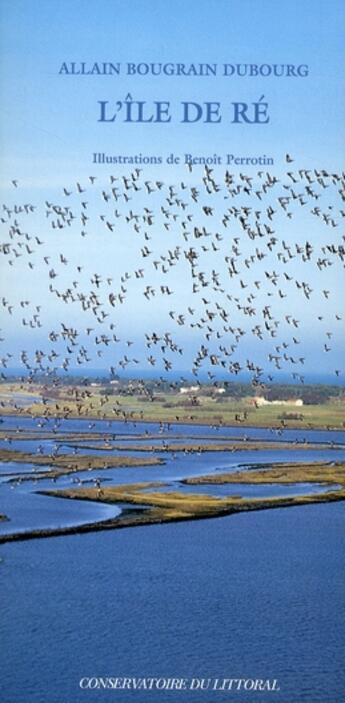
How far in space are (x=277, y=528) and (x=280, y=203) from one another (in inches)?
459

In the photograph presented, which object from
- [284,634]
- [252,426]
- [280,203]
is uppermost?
[280,203]

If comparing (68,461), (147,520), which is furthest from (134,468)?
(147,520)

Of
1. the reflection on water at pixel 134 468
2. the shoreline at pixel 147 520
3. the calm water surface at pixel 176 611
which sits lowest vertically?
the calm water surface at pixel 176 611

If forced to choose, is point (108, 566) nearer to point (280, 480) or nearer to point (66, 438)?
point (280, 480)

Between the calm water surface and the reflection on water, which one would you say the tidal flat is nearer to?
the reflection on water

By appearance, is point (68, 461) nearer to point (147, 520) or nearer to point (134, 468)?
point (134, 468)

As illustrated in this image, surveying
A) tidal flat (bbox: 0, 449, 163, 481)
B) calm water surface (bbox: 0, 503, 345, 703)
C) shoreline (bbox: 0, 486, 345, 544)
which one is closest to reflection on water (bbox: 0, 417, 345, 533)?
tidal flat (bbox: 0, 449, 163, 481)

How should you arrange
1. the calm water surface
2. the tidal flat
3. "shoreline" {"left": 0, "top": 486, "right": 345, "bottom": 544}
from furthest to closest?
the tidal flat, "shoreline" {"left": 0, "top": 486, "right": 345, "bottom": 544}, the calm water surface

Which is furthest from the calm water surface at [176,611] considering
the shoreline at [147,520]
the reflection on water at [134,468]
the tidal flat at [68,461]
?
the tidal flat at [68,461]

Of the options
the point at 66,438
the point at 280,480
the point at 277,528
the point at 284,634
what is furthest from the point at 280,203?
the point at 66,438

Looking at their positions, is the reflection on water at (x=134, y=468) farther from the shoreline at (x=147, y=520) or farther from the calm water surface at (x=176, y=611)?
the calm water surface at (x=176, y=611)

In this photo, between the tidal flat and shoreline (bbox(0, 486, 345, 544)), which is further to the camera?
the tidal flat

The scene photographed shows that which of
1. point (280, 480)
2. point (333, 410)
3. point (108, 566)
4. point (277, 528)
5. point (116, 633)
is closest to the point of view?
point (116, 633)

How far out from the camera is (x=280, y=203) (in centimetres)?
2219
